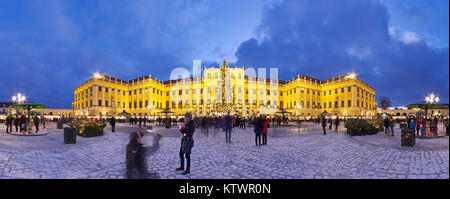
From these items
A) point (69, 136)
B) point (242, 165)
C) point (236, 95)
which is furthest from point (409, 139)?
point (236, 95)

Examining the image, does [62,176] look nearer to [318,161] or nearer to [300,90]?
[318,161]

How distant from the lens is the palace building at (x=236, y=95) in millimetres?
48353

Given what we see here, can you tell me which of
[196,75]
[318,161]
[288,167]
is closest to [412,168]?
[318,161]

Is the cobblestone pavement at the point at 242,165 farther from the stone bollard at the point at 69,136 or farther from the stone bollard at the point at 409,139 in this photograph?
the stone bollard at the point at 69,136

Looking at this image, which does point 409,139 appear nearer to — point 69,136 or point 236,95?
point 69,136

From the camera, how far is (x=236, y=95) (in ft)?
159

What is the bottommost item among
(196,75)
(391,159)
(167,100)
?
(391,159)

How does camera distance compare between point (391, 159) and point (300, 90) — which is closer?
point (391, 159)

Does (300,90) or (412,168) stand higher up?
(300,90)

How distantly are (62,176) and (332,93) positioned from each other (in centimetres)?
5935

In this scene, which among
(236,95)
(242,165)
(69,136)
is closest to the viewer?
(242,165)

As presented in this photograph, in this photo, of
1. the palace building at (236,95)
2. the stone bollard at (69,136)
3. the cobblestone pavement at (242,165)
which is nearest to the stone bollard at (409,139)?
the cobblestone pavement at (242,165)

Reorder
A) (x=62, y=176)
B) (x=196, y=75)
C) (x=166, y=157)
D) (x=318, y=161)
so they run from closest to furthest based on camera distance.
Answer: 1. (x=62, y=176)
2. (x=318, y=161)
3. (x=166, y=157)
4. (x=196, y=75)

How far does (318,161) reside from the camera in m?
6.23
